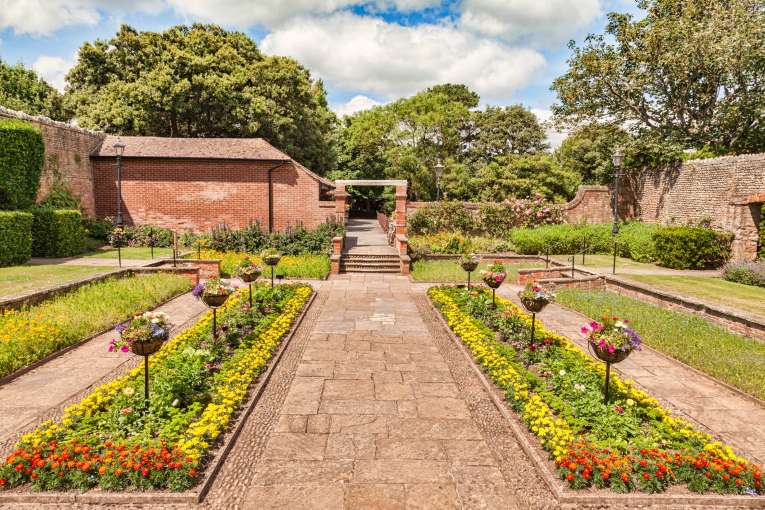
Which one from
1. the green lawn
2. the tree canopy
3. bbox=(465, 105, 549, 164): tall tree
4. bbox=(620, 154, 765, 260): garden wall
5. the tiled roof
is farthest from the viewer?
bbox=(465, 105, 549, 164): tall tree

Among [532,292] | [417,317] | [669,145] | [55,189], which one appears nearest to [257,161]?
[55,189]

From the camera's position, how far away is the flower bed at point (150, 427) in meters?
4.04

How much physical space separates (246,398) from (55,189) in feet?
57.1

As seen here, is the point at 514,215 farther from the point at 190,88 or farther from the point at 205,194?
the point at 190,88

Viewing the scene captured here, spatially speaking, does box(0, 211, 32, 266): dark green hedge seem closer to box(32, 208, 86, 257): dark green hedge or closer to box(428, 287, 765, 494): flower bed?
box(32, 208, 86, 257): dark green hedge

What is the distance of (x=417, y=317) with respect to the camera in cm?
1038

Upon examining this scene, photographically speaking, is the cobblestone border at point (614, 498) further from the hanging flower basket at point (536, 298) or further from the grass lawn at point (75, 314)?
the grass lawn at point (75, 314)

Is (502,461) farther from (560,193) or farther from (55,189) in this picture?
(560,193)

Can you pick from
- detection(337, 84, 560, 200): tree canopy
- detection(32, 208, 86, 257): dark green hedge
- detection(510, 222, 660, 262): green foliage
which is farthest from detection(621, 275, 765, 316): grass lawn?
detection(32, 208, 86, 257): dark green hedge

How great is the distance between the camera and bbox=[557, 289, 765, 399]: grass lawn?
264 inches

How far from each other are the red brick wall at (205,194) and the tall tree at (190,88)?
24.6 feet

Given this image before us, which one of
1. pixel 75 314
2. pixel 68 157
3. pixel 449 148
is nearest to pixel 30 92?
pixel 68 157

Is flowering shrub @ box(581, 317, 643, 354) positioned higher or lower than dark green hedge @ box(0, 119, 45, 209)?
lower

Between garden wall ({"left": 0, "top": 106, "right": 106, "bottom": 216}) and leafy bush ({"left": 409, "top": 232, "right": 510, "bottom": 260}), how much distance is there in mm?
14623
